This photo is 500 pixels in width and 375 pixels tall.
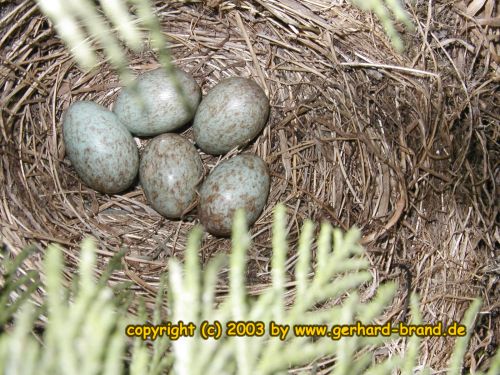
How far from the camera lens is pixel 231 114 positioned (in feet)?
6.16

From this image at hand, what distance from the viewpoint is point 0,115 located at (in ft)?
5.50

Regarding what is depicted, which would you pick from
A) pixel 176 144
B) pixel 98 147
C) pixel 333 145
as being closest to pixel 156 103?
pixel 176 144

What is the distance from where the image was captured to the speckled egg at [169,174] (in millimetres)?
1824

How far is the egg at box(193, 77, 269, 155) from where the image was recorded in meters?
1.87

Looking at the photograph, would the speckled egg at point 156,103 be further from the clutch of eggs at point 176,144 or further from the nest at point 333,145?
the nest at point 333,145

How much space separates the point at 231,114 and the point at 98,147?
0.45m

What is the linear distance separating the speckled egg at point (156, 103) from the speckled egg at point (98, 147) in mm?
71

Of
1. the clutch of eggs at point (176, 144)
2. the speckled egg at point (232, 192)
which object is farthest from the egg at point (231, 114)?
the speckled egg at point (232, 192)

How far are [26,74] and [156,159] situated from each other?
0.50 m

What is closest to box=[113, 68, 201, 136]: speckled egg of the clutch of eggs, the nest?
the clutch of eggs

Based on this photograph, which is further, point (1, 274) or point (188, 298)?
point (1, 274)

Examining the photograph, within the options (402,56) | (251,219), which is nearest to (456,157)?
(402,56)

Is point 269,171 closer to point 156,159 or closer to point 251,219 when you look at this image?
point 251,219

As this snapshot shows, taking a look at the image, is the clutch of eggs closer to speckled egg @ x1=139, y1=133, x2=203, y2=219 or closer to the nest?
speckled egg @ x1=139, y1=133, x2=203, y2=219
